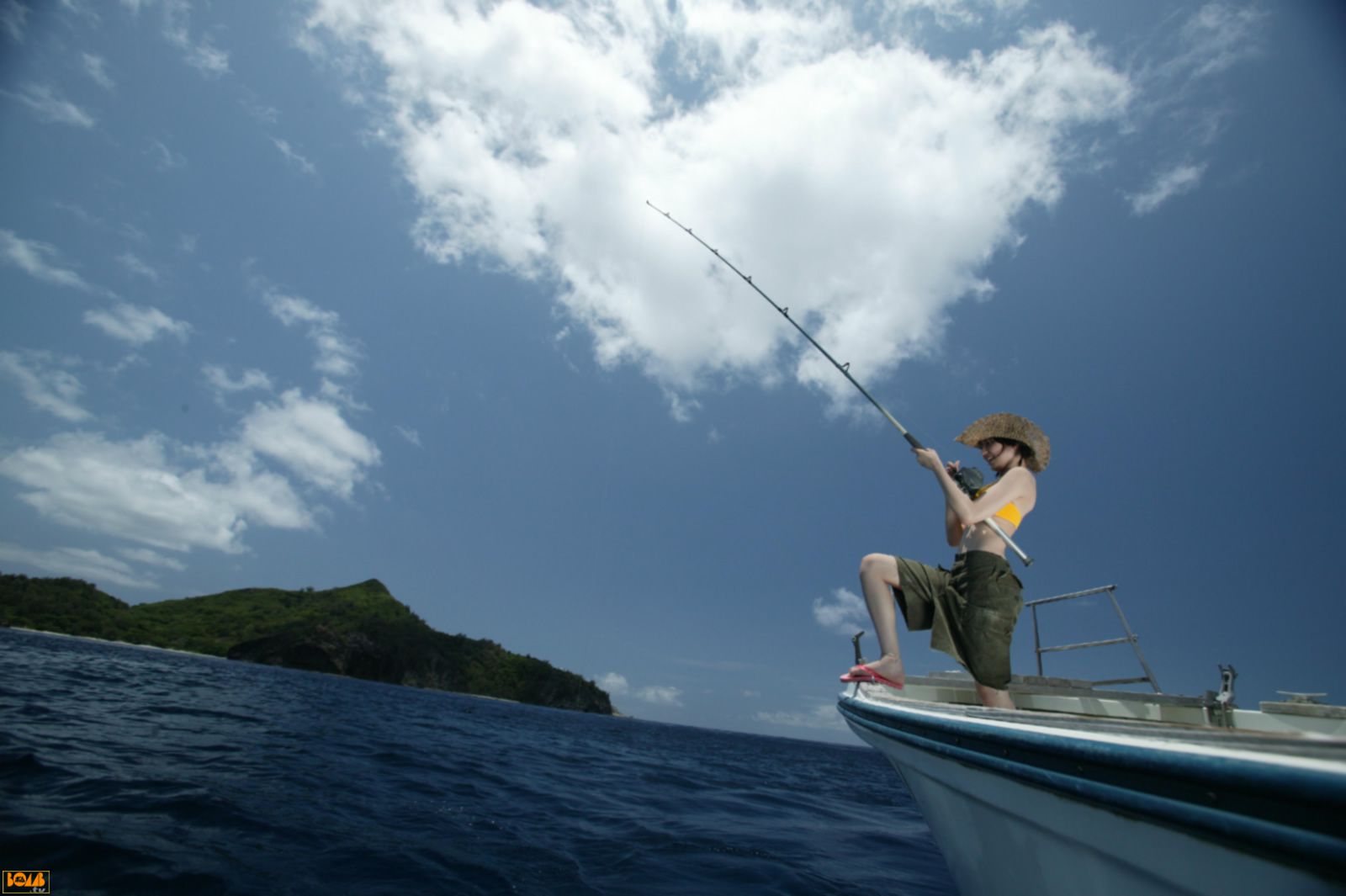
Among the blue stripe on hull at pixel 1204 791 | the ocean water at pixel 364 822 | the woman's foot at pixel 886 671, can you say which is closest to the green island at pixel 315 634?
the ocean water at pixel 364 822

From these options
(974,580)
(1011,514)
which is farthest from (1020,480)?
(974,580)

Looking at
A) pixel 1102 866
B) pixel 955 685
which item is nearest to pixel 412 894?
pixel 1102 866

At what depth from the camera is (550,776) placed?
9.17 meters

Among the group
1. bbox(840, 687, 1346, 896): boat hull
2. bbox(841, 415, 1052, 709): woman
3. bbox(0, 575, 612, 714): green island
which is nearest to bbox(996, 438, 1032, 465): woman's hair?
bbox(841, 415, 1052, 709): woman

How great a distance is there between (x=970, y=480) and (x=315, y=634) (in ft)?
382

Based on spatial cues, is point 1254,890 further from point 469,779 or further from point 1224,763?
point 469,779

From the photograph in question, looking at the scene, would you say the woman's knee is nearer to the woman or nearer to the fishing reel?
Answer: the woman

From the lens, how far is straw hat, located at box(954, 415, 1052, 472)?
371 cm

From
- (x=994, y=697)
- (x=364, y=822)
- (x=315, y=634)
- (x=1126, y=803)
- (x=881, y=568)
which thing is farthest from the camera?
(x=315, y=634)

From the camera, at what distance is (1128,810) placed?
4.47 feet

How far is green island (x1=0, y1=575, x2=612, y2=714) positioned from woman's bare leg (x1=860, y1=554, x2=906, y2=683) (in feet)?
376

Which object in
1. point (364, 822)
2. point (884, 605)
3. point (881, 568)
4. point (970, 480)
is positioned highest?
point (970, 480)

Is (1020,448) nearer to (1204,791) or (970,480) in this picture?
(970,480)

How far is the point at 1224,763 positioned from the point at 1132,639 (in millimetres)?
4894
